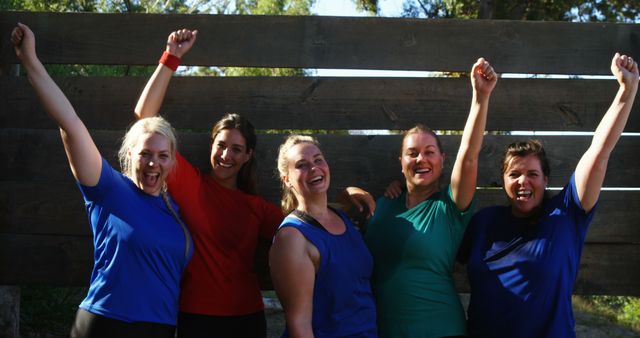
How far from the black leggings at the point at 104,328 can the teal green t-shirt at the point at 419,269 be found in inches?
40.6

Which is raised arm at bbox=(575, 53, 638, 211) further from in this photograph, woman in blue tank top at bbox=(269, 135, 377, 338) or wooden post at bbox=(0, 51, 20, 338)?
wooden post at bbox=(0, 51, 20, 338)

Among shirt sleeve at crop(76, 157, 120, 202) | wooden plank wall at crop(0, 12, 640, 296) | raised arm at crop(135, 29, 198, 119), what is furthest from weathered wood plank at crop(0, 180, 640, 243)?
shirt sleeve at crop(76, 157, 120, 202)

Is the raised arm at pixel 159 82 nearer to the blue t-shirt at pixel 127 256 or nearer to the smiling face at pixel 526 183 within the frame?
the blue t-shirt at pixel 127 256

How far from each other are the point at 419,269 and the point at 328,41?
54.5 inches

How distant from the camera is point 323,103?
4.12 meters

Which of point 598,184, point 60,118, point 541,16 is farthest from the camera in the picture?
point 541,16

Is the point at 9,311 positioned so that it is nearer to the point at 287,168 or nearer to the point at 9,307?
the point at 9,307

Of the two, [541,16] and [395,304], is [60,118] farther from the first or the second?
[541,16]

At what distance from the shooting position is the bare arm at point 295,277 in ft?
10.1

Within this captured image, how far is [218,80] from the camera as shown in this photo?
4152 millimetres

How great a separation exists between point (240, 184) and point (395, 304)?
1042mm

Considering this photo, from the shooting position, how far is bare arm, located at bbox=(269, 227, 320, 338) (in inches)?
121

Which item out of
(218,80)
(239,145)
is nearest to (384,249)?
(239,145)

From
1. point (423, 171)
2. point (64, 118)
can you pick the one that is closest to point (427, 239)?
point (423, 171)
